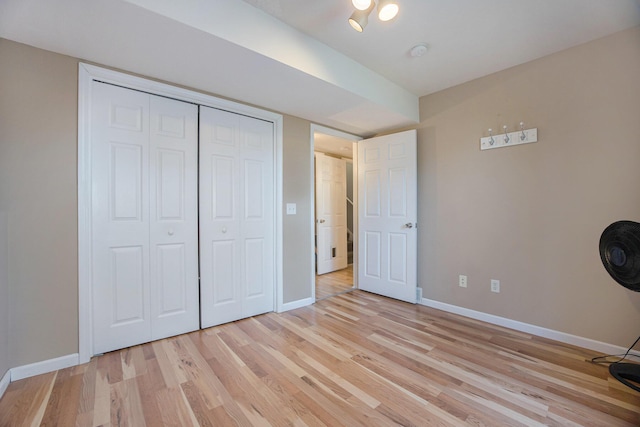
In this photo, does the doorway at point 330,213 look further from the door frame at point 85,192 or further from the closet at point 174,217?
the door frame at point 85,192

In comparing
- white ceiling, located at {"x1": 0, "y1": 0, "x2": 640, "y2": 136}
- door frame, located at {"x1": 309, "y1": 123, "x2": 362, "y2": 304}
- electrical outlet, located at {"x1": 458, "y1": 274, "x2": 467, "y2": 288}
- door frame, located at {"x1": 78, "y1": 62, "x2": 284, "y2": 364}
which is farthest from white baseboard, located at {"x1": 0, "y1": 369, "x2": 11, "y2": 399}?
electrical outlet, located at {"x1": 458, "y1": 274, "x2": 467, "y2": 288}

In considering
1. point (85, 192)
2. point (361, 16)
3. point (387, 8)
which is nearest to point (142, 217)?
point (85, 192)

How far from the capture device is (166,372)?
1.76 meters

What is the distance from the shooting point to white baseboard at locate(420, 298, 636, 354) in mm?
2009

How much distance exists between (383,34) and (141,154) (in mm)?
2119

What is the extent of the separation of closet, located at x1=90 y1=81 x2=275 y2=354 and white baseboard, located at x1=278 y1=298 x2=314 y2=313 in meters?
0.14

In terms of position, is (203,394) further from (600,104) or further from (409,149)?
(600,104)

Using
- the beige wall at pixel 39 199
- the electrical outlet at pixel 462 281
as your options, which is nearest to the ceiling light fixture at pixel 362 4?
the beige wall at pixel 39 199

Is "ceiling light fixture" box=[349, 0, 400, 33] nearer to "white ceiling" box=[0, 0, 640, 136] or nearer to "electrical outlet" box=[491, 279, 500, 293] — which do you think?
"white ceiling" box=[0, 0, 640, 136]

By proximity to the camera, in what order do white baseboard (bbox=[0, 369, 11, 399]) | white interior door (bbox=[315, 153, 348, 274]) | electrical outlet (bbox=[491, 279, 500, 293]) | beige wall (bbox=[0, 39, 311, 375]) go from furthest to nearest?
1. white interior door (bbox=[315, 153, 348, 274])
2. electrical outlet (bbox=[491, 279, 500, 293])
3. beige wall (bbox=[0, 39, 311, 375])
4. white baseboard (bbox=[0, 369, 11, 399])

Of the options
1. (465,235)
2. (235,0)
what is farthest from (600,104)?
(235,0)

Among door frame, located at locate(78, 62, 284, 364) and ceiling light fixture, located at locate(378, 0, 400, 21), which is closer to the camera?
ceiling light fixture, located at locate(378, 0, 400, 21)

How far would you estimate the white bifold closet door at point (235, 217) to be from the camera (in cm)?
242

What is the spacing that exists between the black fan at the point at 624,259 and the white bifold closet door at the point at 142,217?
304 centimetres
